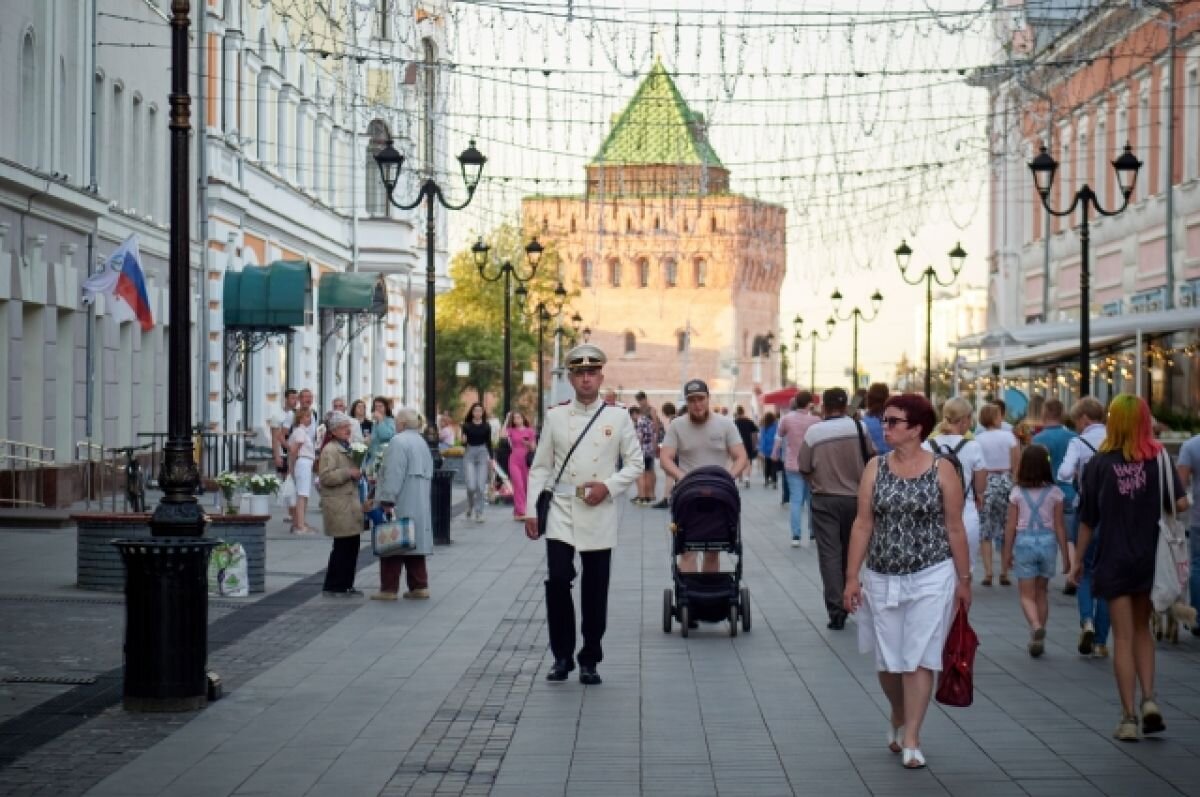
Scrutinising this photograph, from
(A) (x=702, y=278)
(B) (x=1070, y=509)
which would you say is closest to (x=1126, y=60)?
(B) (x=1070, y=509)

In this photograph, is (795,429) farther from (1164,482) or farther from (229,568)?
(1164,482)

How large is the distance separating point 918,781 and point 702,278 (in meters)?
125

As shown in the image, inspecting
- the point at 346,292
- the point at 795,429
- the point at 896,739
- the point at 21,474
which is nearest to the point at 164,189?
the point at 21,474

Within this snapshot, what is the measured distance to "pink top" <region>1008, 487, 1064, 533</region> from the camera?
15.7m

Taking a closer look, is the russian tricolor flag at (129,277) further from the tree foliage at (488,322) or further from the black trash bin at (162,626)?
the tree foliage at (488,322)

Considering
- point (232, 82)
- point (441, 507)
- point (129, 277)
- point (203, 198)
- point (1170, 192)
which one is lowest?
point (441, 507)

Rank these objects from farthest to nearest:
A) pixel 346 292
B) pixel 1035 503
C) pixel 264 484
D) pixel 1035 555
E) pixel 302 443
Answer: pixel 346 292 < pixel 302 443 < pixel 264 484 < pixel 1035 503 < pixel 1035 555

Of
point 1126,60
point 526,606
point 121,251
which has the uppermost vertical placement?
point 1126,60

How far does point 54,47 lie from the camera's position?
31609 mm

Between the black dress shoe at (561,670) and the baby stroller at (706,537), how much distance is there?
2637 millimetres

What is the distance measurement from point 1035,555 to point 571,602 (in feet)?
11.8

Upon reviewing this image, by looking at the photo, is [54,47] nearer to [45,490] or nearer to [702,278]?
[45,490]

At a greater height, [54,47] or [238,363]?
[54,47]

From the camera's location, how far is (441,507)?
27.3 metres
